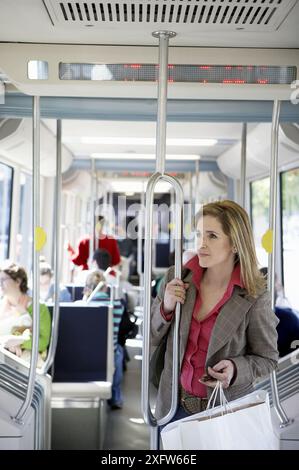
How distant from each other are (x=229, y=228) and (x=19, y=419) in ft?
4.22

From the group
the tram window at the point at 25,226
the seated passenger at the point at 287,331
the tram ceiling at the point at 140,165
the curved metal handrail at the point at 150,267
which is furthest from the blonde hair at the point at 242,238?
the tram ceiling at the point at 140,165

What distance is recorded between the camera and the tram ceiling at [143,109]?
2.73 m

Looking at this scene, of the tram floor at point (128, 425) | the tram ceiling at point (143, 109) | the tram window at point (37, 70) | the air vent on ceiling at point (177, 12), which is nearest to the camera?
the air vent on ceiling at point (177, 12)

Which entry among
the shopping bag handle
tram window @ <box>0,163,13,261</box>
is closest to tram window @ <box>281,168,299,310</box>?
tram window @ <box>0,163,13,261</box>

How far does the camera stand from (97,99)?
2.78m

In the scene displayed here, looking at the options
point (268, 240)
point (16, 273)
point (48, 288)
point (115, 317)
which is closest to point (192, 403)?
point (268, 240)

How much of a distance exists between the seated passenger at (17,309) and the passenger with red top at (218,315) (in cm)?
195

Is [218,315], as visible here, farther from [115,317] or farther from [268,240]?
[115,317]

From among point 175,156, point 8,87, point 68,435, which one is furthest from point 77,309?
point 175,156

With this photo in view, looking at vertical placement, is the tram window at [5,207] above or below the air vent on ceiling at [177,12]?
below

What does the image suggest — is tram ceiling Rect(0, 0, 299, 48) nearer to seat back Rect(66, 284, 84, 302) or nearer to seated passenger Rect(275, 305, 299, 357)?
seated passenger Rect(275, 305, 299, 357)

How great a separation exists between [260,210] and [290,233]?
1249 mm

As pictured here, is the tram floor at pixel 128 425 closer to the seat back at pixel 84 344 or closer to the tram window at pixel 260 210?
the seat back at pixel 84 344

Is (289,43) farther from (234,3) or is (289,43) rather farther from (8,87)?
(8,87)
